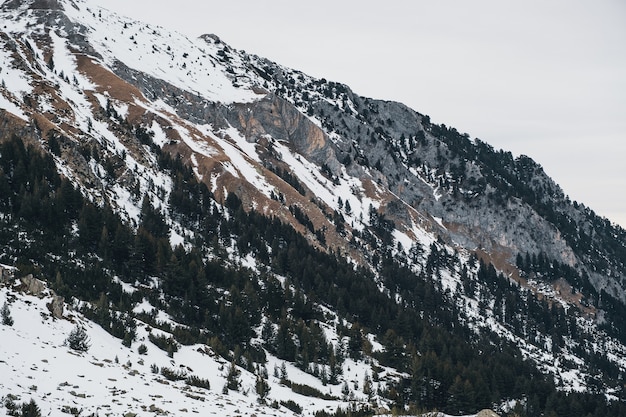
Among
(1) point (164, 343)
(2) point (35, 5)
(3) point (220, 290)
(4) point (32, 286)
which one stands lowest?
(1) point (164, 343)

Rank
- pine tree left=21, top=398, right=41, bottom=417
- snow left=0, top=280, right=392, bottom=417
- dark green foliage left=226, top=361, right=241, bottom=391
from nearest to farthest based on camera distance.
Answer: pine tree left=21, top=398, right=41, bottom=417 < snow left=0, top=280, right=392, bottom=417 < dark green foliage left=226, top=361, right=241, bottom=391

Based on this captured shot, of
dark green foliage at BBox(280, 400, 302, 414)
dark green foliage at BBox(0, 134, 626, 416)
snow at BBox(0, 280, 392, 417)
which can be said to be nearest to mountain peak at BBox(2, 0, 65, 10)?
dark green foliage at BBox(0, 134, 626, 416)

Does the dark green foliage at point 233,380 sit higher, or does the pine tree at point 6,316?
the pine tree at point 6,316

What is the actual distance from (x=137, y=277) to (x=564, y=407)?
7163 cm

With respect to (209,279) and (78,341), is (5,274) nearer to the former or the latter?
(78,341)

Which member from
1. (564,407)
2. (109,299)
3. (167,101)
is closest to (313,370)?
(109,299)

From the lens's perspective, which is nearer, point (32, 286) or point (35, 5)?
point (32, 286)

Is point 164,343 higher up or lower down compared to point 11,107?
lower down

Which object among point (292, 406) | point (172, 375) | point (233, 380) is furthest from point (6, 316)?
point (292, 406)

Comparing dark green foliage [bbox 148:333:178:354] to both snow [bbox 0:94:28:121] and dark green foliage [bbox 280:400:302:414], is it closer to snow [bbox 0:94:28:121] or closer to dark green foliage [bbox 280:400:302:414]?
dark green foliage [bbox 280:400:302:414]

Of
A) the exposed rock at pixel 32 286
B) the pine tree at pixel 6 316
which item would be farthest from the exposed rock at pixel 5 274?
the pine tree at pixel 6 316

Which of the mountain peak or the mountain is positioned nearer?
the mountain

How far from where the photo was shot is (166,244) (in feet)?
225

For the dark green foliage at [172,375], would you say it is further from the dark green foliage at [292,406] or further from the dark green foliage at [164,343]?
the dark green foliage at [292,406]
